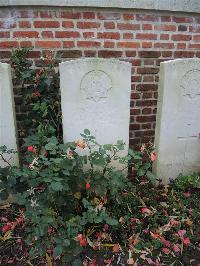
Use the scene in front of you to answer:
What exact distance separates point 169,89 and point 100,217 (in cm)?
137

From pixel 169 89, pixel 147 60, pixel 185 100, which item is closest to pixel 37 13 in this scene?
pixel 147 60

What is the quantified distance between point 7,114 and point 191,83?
1771 millimetres

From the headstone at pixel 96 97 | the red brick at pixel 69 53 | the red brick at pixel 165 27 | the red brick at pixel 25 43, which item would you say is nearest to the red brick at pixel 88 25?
the red brick at pixel 69 53

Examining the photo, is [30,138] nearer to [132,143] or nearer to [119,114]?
[119,114]

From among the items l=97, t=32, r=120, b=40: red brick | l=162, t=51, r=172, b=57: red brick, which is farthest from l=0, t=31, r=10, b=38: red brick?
l=162, t=51, r=172, b=57: red brick

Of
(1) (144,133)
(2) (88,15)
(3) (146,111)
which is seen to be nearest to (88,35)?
(2) (88,15)

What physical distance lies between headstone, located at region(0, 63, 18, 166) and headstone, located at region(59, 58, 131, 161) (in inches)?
18.1

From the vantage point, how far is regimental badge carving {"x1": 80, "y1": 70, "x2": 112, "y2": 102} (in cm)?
270

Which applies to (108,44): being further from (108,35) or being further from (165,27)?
(165,27)

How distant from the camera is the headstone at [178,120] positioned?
113 inches

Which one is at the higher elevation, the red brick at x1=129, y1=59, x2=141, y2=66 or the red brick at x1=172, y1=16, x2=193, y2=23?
the red brick at x1=172, y1=16, x2=193, y2=23

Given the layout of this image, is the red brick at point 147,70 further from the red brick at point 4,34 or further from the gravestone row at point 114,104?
the red brick at point 4,34

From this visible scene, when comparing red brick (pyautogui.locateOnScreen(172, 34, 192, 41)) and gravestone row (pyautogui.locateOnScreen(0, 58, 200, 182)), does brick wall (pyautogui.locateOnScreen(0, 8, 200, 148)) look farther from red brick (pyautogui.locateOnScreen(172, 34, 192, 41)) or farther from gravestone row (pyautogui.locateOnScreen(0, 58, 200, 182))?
gravestone row (pyautogui.locateOnScreen(0, 58, 200, 182))

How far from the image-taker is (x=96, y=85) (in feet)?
8.93
